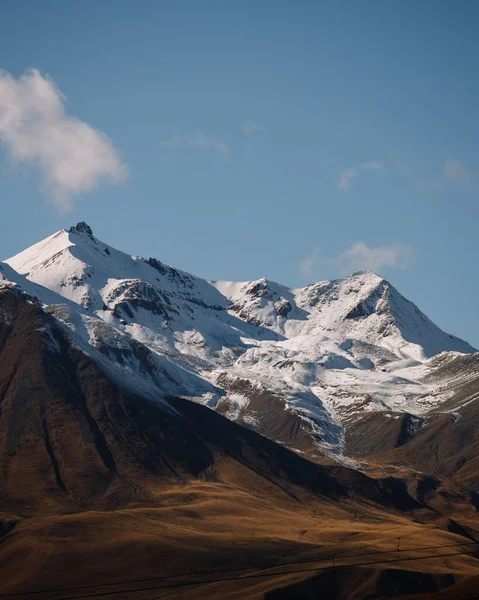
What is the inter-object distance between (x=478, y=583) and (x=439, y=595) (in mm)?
19274

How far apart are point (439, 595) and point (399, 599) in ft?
26.6

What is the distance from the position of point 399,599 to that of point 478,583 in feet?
87.7

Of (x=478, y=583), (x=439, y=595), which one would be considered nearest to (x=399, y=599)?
(x=439, y=595)

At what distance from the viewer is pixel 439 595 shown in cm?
17825

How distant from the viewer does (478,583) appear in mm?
194875

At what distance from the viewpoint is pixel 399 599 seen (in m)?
174

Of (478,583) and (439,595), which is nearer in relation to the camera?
(439,595)

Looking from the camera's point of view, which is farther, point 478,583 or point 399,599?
point 478,583

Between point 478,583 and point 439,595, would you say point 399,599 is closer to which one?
point 439,595
